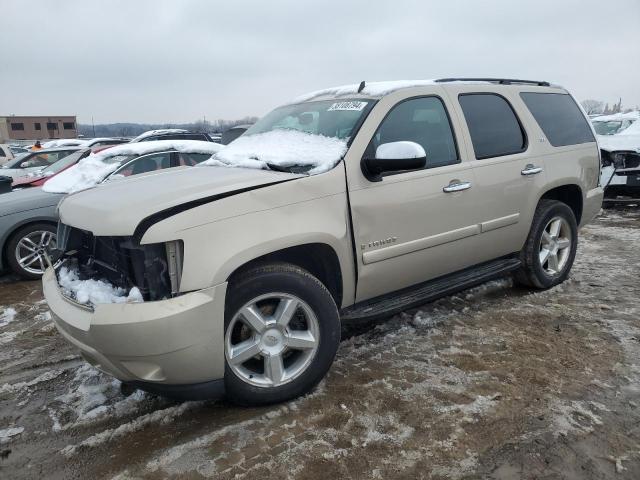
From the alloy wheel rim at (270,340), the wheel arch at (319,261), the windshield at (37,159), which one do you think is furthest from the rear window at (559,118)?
the windshield at (37,159)

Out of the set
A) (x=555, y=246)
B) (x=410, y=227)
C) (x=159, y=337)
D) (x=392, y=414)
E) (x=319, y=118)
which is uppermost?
(x=319, y=118)

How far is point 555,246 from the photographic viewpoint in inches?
179

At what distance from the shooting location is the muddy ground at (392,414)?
2.30 m

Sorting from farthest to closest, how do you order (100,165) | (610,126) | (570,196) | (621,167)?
(610,126) < (621,167) < (100,165) < (570,196)

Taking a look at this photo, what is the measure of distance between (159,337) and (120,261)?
0.49m

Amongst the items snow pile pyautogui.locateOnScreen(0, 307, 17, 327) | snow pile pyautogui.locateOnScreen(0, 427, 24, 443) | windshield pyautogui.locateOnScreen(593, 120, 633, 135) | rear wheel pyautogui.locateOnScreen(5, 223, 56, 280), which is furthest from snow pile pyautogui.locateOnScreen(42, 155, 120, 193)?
windshield pyautogui.locateOnScreen(593, 120, 633, 135)

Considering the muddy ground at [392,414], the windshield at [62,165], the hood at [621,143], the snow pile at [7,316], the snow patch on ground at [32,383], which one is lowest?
the muddy ground at [392,414]

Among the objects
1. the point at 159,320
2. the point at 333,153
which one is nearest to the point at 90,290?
the point at 159,320

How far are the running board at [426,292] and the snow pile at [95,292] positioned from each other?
1.30 m

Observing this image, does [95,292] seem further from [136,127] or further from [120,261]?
[136,127]

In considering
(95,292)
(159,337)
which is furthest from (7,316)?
(159,337)

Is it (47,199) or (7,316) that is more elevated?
(47,199)

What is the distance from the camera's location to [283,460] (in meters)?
2.34

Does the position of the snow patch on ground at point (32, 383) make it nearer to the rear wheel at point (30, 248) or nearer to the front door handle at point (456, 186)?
the rear wheel at point (30, 248)
